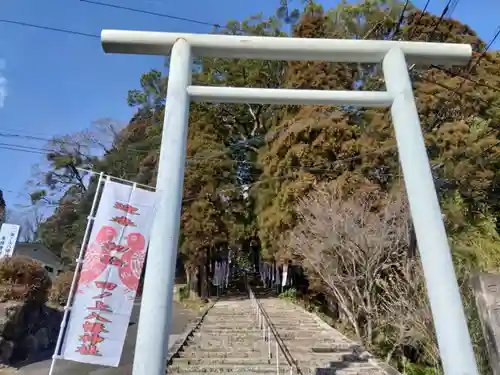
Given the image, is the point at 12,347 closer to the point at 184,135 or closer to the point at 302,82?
the point at 184,135

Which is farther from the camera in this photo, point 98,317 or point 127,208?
point 127,208

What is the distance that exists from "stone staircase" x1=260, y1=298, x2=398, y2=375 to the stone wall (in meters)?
7.37

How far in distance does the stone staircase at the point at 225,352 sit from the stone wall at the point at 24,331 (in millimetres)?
5077

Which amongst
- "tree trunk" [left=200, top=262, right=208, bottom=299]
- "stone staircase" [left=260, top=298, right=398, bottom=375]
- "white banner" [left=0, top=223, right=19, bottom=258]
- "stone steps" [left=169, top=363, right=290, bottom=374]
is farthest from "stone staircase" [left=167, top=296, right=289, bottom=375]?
"tree trunk" [left=200, top=262, right=208, bottom=299]

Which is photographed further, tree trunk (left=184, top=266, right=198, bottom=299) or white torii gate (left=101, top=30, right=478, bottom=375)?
tree trunk (left=184, top=266, right=198, bottom=299)

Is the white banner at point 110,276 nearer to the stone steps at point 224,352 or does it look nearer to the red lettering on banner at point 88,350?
the red lettering on banner at point 88,350

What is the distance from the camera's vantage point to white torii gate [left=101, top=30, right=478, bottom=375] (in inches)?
117

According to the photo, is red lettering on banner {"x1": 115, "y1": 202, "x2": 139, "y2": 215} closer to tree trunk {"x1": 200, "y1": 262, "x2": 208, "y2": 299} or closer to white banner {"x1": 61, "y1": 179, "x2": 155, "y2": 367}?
white banner {"x1": 61, "y1": 179, "x2": 155, "y2": 367}

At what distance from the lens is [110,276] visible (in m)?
3.28

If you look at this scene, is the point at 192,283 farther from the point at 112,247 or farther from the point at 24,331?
the point at 112,247

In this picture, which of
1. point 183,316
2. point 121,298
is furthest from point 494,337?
point 183,316

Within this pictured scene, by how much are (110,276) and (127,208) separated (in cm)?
61

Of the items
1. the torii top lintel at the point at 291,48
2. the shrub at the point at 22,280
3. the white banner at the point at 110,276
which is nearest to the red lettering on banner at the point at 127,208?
the white banner at the point at 110,276

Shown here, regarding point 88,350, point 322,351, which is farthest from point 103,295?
point 322,351
